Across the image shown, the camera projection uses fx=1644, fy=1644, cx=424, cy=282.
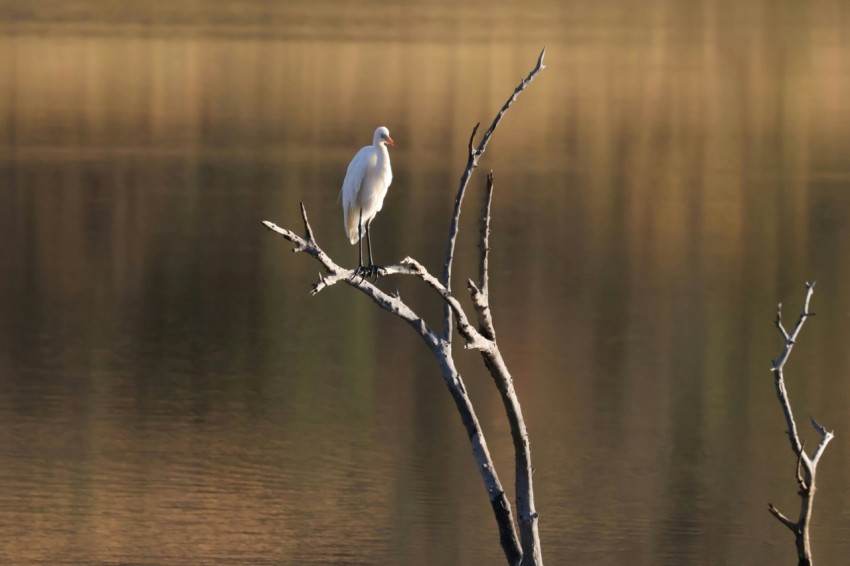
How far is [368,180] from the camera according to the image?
9547 millimetres

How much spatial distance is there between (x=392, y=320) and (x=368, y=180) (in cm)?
834

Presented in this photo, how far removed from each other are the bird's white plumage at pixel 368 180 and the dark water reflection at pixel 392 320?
8.54ft

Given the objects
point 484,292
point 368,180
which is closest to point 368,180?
point 368,180

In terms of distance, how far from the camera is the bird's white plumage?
9.53 meters

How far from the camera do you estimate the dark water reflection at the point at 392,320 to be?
11.8 m

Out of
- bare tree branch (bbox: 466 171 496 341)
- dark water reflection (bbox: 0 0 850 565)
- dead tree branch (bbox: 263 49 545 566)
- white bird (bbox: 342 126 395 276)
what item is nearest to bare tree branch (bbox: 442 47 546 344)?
dead tree branch (bbox: 263 49 545 566)

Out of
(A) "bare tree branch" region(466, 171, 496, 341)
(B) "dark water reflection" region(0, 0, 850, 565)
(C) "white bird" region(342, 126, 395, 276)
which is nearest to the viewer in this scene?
(A) "bare tree branch" region(466, 171, 496, 341)

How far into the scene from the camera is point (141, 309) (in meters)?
18.0

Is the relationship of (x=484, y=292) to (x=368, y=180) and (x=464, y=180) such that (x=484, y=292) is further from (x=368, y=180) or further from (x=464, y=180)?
(x=368, y=180)

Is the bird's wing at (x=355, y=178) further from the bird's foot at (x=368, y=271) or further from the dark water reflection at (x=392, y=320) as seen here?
the dark water reflection at (x=392, y=320)

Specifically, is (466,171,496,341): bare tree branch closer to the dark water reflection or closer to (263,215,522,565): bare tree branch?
(263,215,522,565): bare tree branch

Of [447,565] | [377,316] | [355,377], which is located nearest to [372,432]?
[355,377]

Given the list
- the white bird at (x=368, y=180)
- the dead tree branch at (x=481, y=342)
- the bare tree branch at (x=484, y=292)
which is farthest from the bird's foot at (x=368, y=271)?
the white bird at (x=368, y=180)

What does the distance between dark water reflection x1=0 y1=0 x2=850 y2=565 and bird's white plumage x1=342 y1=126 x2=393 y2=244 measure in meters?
2.60
